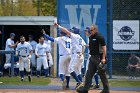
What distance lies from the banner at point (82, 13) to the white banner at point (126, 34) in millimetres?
514

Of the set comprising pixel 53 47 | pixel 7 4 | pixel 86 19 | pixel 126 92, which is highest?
pixel 7 4

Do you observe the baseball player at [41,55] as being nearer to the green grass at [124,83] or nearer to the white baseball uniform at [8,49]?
the white baseball uniform at [8,49]

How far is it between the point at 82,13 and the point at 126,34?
2102 mm

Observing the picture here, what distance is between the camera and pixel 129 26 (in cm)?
1847

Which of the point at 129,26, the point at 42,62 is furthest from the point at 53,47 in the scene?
the point at 129,26

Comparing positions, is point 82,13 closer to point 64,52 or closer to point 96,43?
point 64,52

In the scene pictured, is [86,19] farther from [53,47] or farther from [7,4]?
[7,4]

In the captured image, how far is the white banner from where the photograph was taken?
18.4 metres

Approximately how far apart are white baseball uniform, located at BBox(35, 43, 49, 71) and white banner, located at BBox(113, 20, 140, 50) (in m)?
3.18

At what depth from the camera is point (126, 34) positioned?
60.8 feet

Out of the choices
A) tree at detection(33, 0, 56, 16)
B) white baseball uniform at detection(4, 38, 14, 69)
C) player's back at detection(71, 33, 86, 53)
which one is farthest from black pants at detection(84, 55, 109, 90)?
tree at detection(33, 0, 56, 16)

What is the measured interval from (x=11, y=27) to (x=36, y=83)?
7.08 m

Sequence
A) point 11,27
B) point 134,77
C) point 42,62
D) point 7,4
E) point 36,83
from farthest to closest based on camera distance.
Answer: point 7,4
point 11,27
point 42,62
point 134,77
point 36,83

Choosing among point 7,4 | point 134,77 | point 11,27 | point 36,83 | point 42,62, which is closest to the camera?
point 36,83
